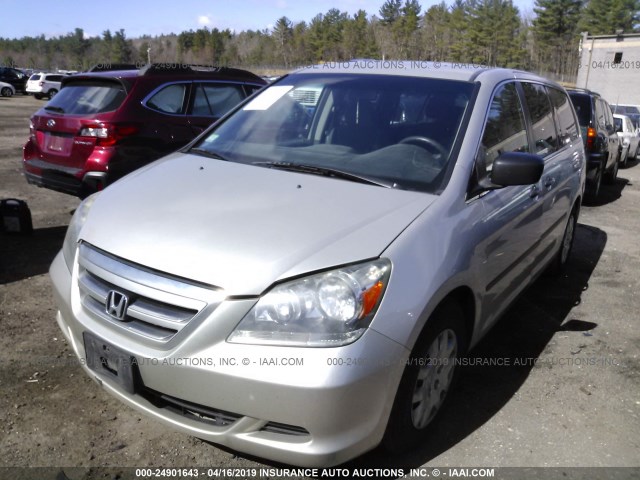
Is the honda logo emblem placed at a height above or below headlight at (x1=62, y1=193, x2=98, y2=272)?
Answer: below

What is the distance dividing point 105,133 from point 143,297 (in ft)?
12.9

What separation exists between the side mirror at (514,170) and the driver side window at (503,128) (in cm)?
13

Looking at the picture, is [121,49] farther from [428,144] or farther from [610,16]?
[428,144]

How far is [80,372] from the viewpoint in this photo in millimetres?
3285

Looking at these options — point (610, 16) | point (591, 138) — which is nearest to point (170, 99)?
point (591, 138)

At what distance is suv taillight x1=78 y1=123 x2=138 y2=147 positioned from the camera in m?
5.64

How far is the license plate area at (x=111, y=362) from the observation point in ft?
7.33

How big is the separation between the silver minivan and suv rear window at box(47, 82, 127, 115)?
9.56 ft

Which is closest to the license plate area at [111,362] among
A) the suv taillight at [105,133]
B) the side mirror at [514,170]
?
the side mirror at [514,170]

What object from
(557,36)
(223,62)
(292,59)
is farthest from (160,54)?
(557,36)

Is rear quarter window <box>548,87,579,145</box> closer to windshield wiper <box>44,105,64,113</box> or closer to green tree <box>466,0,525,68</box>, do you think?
windshield wiper <box>44,105,64,113</box>

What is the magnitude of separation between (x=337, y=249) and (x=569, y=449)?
1631 mm

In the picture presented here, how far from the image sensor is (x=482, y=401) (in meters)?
3.20

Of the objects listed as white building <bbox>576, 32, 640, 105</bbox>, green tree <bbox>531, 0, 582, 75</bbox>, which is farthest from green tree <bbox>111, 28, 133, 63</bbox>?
white building <bbox>576, 32, 640, 105</bbox>
